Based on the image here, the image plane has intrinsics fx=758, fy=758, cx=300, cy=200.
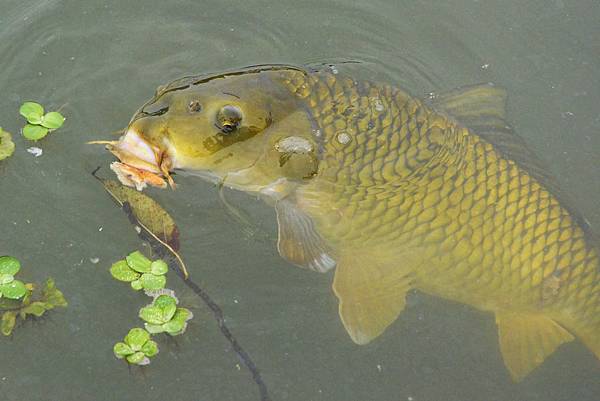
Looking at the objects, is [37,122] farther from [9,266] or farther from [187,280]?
[187,280]

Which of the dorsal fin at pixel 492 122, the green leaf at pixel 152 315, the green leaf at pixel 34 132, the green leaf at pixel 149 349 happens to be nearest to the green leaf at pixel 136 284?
the green leaf at pixel 152 315

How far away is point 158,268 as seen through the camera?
2.93m

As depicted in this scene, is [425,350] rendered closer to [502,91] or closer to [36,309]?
[502,91]

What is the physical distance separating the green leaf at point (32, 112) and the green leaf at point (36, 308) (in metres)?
0.89

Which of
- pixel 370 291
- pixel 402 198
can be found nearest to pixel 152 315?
pixel 370 291

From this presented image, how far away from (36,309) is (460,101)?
1.90 metres

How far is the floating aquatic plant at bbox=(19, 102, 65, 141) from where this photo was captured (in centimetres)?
334

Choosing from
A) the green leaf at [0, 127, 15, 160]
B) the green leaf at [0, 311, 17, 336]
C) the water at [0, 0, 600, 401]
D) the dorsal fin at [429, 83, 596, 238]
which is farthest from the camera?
the green leaf at [0, 127, 15, 160]

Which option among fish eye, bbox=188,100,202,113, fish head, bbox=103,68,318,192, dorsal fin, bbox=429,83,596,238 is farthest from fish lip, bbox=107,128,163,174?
dorsal fin, bbox=429,83,596,238

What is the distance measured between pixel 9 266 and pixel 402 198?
4.99ft

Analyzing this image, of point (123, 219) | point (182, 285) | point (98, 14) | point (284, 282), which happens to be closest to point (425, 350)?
point (284, 282)

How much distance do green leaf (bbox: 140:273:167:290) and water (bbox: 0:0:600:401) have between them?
0.12 m

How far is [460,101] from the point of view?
321cm

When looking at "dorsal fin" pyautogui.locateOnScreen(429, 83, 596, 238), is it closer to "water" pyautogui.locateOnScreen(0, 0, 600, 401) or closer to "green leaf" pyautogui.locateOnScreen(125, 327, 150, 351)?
"water" pyautogui.locateOnScreen(0, 0, 600, 401)
